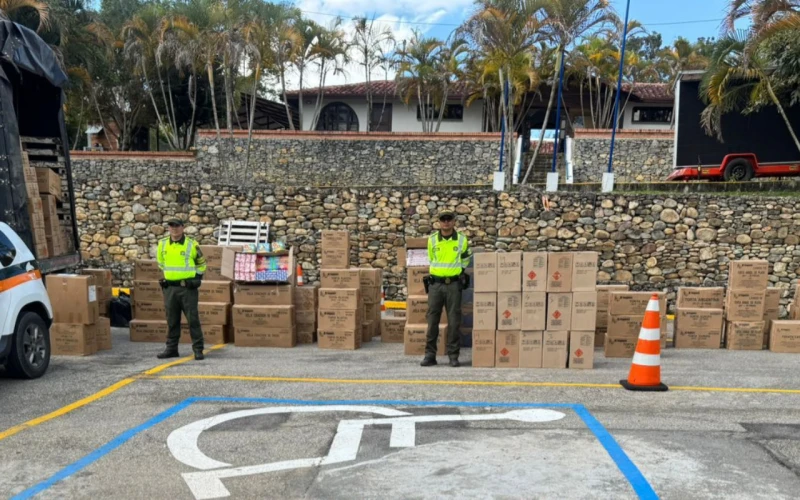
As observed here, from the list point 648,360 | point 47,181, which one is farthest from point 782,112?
point 47,181

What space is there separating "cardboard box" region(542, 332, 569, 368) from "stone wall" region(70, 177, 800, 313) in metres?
6.34

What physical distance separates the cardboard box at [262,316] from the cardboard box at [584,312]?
4009mm

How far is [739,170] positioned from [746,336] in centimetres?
986

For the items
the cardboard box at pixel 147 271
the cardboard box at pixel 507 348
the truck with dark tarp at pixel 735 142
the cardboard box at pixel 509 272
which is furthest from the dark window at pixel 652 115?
the cardboard box at pixel 147 271

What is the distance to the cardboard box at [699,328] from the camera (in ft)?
29.3

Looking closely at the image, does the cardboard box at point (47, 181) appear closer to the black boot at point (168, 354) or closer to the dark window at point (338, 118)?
the black boot at point (168, 354)

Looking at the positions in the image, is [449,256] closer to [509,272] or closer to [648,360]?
[509,272]

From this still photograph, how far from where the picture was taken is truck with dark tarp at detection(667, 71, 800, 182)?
16.8m

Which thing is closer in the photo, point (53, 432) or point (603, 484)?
point (603, 484)

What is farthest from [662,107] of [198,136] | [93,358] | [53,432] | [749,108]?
[53,432]

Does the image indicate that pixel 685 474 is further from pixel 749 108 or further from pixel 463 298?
pixel 749 108

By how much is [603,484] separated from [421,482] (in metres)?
1.15

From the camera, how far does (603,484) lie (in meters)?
3.88

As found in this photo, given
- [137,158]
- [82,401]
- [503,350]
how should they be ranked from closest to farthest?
1. [82,401]
2. [503,350]
3. [137,158]
